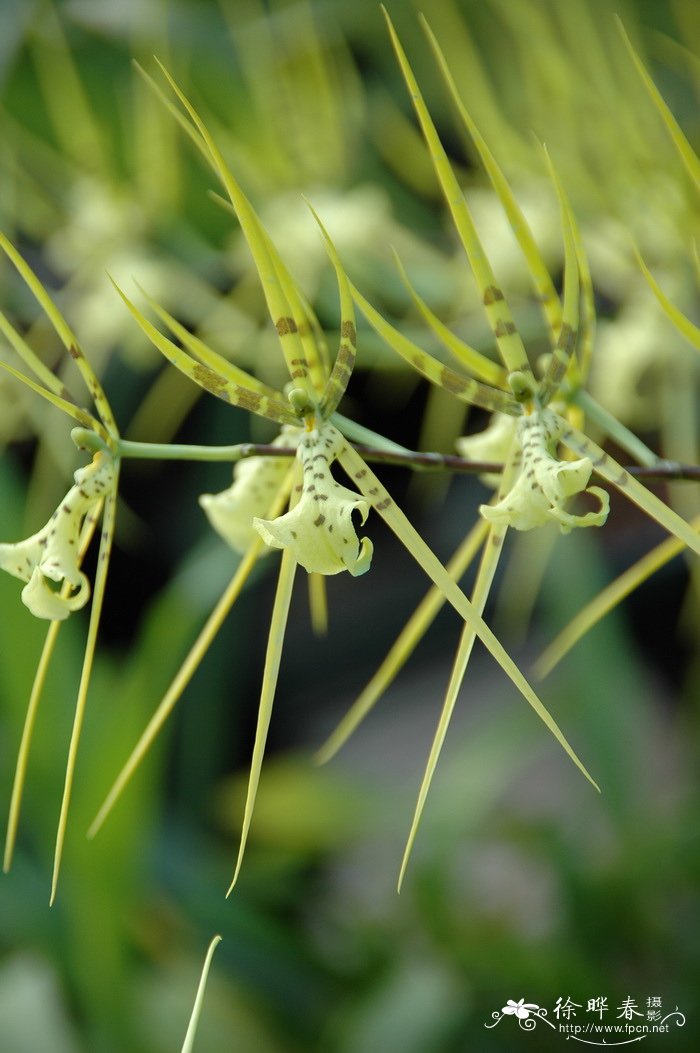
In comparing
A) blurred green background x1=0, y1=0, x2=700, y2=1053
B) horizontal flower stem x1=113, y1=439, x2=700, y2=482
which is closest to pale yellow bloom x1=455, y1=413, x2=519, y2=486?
horizontal flower stem x1=113, y1=439, x2=700, y2=482

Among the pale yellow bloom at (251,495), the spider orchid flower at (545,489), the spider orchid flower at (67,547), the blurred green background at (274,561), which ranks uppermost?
the blurred green background at (274,561)

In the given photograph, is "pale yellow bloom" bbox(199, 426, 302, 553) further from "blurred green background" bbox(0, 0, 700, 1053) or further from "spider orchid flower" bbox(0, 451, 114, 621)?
"blurred green background" bbox(0, 0, 700, 1053)

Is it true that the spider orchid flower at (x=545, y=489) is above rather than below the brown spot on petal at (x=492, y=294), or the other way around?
below

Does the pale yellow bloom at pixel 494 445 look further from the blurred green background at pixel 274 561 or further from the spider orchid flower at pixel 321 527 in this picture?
the blurred green background at pixel 274 561

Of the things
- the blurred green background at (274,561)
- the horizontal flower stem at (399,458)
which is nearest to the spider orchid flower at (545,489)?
the horizontal flower stem at (399,458)

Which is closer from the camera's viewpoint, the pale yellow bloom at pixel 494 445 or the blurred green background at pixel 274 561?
the pale yellow bloom at pixel 494 445

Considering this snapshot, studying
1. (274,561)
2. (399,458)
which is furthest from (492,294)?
(274,561)
